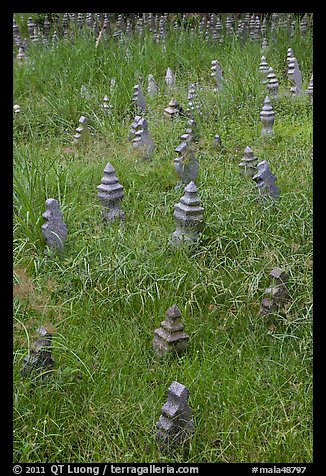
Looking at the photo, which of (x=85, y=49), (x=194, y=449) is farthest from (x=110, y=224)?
(x=85, y=49)

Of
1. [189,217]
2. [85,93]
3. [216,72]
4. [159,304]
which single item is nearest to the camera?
[159,304]

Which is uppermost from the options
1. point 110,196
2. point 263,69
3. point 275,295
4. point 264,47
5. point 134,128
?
point 264,47

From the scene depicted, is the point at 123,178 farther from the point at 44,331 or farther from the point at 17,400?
the point at 17,400

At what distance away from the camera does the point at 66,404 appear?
266 cm

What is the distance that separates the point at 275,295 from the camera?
3.12 m

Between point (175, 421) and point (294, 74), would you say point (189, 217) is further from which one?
point (294, 74)

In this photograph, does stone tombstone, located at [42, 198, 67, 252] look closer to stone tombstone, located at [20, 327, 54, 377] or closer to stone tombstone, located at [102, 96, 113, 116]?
stone tombstone, located at [20, 327, 54, 377]

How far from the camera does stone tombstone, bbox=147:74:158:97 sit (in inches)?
260

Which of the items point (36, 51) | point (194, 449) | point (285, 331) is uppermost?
point (36, 51)

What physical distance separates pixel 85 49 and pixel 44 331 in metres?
5.31

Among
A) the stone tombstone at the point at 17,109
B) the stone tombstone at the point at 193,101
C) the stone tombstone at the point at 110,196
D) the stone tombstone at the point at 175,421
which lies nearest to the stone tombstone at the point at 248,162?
the stone tombstone at the point at 110,196

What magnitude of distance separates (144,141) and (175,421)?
10.2ft

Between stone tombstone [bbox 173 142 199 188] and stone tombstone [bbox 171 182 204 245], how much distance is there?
76 cm

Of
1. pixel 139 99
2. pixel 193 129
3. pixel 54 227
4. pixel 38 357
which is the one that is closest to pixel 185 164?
pixel 193 129
